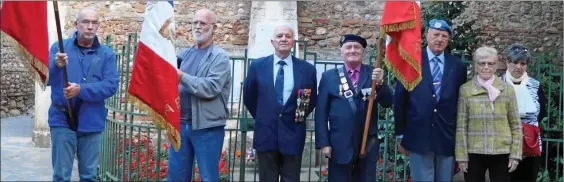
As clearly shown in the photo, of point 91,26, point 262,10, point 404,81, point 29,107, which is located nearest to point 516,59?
point 404,81

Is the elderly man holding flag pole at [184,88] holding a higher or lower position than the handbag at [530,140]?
higher

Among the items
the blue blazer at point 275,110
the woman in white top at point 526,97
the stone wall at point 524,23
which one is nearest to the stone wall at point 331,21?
the stone wall at point 524,23

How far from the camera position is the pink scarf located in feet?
17.1

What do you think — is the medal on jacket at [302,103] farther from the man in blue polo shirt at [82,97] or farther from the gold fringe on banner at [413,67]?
the man in blue polo shirt at [82,97]

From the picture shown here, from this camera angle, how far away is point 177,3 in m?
10.8

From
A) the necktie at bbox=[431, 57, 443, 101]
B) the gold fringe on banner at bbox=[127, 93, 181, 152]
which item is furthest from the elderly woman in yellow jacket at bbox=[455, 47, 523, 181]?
the gold fringe on banner at bbox=[127, 93, 181, 152]

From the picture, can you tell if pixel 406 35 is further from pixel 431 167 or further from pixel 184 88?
pixel 184 88

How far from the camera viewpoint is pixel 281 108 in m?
5.59

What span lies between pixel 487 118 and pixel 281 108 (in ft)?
4.99

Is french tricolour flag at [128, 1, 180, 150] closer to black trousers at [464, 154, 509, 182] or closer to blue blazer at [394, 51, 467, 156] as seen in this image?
blue blazer at [394, 51, 467, 156]

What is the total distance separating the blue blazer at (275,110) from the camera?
5.58m

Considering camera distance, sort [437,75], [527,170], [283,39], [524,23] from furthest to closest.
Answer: [524,23], [527,170], [283,39], [437,75]

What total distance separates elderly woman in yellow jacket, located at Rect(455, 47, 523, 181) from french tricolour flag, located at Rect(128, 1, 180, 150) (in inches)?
81.6

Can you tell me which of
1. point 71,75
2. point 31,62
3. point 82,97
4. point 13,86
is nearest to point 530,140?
point 82,97
